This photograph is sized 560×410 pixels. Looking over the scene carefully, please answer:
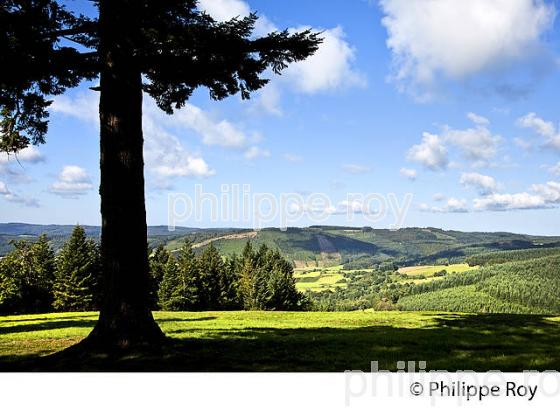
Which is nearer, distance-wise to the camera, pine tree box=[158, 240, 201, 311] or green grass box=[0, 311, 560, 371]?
green grass box=[0, 311, 560, 371]

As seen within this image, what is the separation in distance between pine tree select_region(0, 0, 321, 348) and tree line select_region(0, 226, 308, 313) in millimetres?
50217

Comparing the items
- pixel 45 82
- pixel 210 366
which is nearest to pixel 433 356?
pixel 210 366

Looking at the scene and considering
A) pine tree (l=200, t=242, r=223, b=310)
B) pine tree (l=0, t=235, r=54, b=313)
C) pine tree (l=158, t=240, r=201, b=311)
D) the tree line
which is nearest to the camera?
the tree line

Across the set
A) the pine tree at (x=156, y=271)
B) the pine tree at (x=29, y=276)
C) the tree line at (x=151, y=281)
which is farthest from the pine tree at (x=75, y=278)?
the pine tree at (x=156, y=271)

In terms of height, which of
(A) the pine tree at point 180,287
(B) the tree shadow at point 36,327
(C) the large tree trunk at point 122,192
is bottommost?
(A) the pine tree at point 180,287

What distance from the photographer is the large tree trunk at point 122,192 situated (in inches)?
396

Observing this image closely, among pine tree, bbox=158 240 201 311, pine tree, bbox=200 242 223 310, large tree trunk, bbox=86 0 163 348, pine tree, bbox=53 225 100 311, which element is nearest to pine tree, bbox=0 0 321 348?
large tree trunk, bbox=86 0 163 348

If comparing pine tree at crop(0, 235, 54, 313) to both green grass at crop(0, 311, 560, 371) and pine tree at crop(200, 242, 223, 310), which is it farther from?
green grass at crop(0, 311, 560, 371)

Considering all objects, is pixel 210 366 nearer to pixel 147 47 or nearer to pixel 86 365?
pixel 86 365

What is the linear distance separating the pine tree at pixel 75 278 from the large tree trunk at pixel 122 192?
2024 inches

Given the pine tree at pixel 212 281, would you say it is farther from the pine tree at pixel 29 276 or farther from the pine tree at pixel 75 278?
the pine tree at pixel 29 276

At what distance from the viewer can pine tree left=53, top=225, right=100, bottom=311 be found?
2232 inches

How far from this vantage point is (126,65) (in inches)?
424
